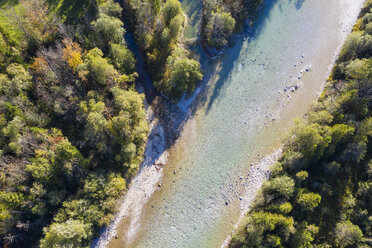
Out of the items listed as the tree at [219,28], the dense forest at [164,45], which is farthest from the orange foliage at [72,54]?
the tree at [219,28]

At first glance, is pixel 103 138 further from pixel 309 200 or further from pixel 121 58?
pixel 309 200

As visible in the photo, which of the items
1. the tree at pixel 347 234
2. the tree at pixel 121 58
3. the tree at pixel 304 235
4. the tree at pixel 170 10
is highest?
the tree at pixel 170 10

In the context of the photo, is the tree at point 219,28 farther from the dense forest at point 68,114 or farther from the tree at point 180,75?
the dense forest at point 68,114

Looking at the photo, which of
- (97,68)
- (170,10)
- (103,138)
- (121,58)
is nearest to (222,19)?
(170,10)

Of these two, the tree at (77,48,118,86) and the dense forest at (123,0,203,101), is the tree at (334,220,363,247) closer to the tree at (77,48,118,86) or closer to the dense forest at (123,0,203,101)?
the dense forest at (123,0,203,101)

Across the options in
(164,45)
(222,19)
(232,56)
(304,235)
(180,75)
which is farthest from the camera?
(232,56)

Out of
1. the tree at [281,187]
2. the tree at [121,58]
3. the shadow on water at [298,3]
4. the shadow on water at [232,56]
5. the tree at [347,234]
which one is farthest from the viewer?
the shadow on water at [298,3]

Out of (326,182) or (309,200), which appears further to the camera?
(326,182)
